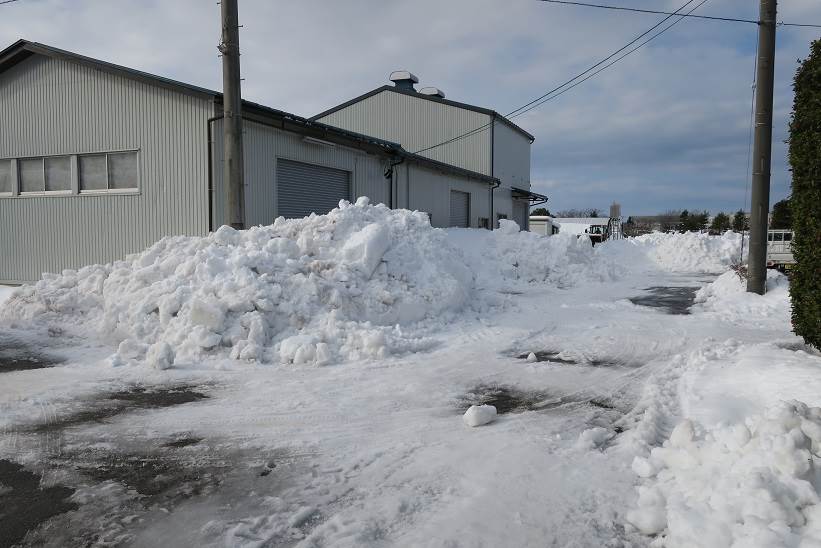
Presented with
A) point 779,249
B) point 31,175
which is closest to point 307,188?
point 31,175

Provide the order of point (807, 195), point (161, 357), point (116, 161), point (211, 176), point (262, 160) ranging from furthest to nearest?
point (116, 161)
point (262, 160)
point (211, 176)
point (161, 357)
point (807, 195)

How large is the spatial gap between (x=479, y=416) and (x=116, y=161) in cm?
1337

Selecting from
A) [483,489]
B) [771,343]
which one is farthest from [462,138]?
[483,489]

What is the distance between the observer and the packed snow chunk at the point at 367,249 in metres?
9.88

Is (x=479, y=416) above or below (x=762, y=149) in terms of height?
below

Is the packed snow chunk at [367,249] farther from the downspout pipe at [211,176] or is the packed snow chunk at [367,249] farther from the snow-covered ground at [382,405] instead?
the downspout pipe at [211,176]

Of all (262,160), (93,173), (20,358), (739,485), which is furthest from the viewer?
(93,173)

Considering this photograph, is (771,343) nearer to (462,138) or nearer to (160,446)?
(160,446)

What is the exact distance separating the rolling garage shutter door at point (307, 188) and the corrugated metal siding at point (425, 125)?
1307cm

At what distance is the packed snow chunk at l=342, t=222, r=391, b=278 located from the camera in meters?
9.88

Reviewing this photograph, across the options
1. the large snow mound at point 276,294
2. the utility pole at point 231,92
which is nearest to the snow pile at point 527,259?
the large snow mound at point 276,294

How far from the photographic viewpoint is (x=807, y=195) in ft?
21.0

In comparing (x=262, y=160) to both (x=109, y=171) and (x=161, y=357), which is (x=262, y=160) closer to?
(x=109, y=171)

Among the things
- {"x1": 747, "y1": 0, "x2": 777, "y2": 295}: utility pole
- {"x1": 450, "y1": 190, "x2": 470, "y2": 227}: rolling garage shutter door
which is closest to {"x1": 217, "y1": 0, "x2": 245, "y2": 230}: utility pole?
{"x1": 747, "y1": 0, "x2": 777, "y2": 295}: utility pole
